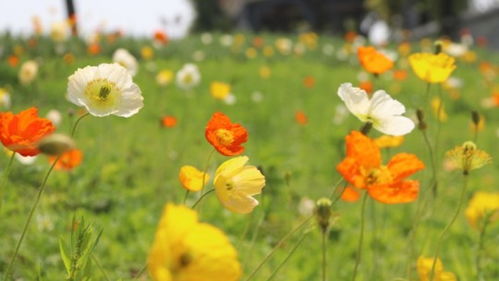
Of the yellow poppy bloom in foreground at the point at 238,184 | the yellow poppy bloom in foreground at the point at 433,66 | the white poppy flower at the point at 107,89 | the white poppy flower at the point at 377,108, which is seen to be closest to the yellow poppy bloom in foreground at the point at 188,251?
the yellow poppy bloom in foreground at the point at 238,184

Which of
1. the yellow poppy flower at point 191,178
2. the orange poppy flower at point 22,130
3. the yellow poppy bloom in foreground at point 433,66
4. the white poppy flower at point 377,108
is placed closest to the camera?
the orange poppy flower at point 22,130

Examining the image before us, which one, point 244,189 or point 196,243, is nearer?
point 196,243

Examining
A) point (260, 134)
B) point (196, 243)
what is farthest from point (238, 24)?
point (196, 243)

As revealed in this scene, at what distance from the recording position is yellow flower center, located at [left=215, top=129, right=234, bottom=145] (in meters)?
0.92

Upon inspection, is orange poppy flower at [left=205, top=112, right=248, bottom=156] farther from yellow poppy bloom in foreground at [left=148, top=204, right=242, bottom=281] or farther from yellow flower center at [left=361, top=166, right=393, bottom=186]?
yellow poppy bloom in foreground at [left=148, top=204, right=242, bottom=281]

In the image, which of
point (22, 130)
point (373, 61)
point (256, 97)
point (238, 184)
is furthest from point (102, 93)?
point (256, 97)

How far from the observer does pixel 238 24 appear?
27.5m

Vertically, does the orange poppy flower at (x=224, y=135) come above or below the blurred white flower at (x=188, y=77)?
above

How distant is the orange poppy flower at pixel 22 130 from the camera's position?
85 centimetres

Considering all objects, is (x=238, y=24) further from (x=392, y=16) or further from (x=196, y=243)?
(x=196, y=243)

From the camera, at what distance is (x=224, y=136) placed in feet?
3.01

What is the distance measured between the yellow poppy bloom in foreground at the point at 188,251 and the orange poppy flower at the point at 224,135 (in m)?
0.37

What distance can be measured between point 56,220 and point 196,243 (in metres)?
1.65

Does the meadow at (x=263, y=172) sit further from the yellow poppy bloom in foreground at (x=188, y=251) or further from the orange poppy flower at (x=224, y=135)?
the yellow poppy bloom in foreground at (x=188, y=251)
